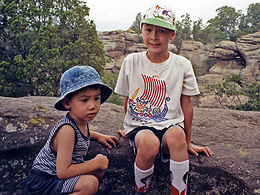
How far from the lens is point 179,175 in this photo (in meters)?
1.75

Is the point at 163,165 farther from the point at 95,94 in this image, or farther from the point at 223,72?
the point at 223,72

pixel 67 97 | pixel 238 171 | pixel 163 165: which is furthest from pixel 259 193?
pixel 67 97

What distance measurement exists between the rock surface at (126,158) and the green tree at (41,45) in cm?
719

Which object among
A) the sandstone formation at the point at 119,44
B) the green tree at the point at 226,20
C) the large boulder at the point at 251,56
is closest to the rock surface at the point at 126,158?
the large boulder at the point at 251,56

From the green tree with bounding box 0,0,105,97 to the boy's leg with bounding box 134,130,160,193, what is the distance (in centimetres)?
828

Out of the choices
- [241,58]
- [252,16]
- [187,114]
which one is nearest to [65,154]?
[187,114]

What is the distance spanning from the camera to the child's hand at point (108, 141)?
223 centimetres

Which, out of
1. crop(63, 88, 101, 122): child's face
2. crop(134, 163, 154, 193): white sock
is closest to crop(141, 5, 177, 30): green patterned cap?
crop(63, 88, 101, 122): child's face

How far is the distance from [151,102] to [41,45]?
8.53 metres

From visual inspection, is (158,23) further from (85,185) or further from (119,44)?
(119,44)

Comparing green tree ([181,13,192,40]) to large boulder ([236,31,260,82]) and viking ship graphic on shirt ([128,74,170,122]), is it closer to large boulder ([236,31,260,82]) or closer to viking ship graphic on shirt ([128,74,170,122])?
large boulder ([236,31,260,82])

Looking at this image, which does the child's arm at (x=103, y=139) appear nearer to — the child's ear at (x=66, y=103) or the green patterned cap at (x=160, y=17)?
the child's ear at (x=66, y=103)

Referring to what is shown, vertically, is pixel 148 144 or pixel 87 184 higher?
pixel 148 144

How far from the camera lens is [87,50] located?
1050 centimetres
